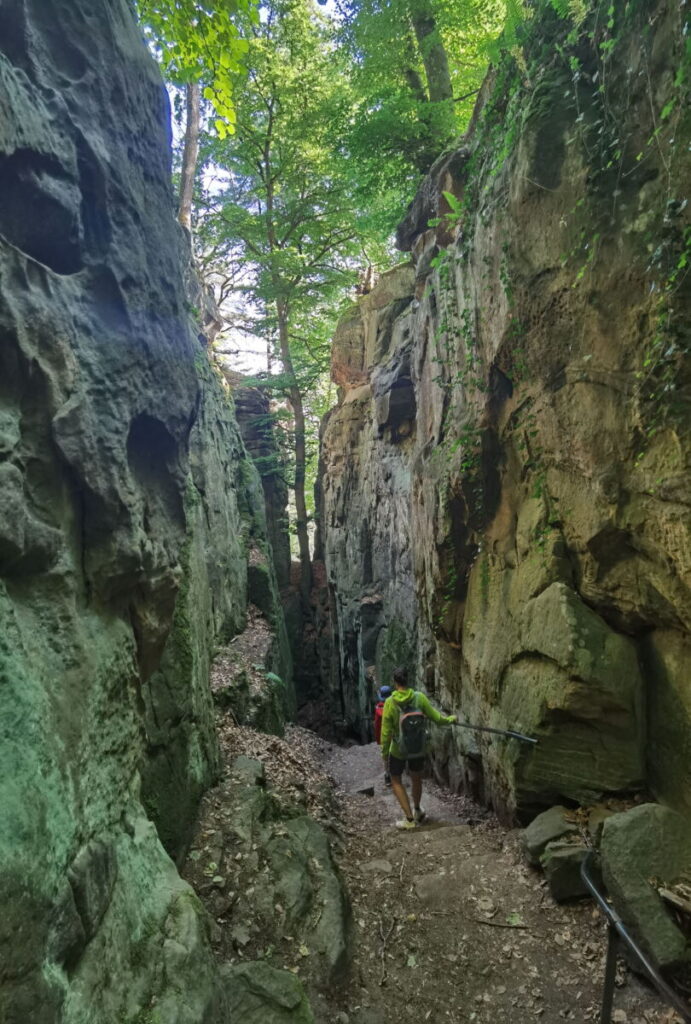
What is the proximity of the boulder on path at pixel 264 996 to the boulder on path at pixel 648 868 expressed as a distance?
2.51 m

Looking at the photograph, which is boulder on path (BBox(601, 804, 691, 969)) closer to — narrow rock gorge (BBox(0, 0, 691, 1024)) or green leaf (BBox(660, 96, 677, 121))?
narrow rock gorge (BBox(0, 0, 691, 1024))

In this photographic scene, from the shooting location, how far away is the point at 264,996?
3812 millimetres

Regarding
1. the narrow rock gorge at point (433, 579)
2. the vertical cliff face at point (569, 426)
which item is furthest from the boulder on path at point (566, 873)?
the vertical cliff face at point (569, 426)

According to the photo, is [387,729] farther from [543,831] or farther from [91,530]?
[91,530]

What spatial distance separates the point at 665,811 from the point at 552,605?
232 cm

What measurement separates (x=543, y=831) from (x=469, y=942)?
138 cm

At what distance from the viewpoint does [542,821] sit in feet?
20.0

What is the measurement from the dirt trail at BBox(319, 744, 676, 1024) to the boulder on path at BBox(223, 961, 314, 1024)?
0.66m

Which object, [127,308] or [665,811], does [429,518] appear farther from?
[127,308]

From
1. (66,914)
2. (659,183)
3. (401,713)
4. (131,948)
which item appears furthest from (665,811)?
(659,183)

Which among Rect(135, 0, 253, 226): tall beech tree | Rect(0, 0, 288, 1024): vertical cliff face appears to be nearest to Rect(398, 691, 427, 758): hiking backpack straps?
Rect(0, 0, 288, 1024): vertical cliff face

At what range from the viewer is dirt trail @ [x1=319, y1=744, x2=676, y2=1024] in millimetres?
4367

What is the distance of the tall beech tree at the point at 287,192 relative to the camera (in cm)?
1816

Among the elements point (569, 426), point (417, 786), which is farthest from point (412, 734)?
point (569, 426)
